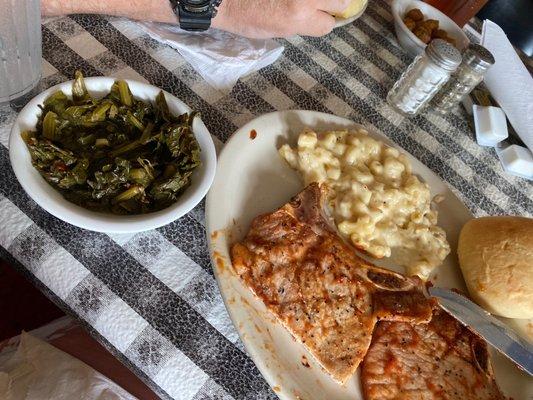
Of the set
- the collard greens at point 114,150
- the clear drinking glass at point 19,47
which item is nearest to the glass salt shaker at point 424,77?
the collard greens at point 114,150

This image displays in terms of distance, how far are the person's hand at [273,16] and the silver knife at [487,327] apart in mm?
1055

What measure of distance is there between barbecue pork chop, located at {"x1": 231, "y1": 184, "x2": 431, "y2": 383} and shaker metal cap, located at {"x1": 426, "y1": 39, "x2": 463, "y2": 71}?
795 millimetres

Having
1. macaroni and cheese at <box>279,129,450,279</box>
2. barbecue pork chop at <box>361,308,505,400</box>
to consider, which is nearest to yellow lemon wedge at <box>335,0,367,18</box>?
macaroni and cheese at <box>279,129,450,279</box>

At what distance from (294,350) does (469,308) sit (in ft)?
1.66

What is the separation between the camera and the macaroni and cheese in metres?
1.37

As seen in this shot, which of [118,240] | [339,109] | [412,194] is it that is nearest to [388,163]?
[412,194]

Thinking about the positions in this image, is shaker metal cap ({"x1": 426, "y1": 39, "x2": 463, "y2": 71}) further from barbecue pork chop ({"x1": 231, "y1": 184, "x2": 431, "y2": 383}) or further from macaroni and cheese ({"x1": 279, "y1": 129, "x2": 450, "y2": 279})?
barbecue pork chop ({"x1": 231, "y1": 184, "x2": 431, "y2": 383})

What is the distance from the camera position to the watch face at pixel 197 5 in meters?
1.55

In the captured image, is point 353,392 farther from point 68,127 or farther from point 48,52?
point 48,52

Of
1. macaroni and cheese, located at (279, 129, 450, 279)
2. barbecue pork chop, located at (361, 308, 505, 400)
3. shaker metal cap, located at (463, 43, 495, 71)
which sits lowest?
barbecue pork chop, located at (361, 308, 505, 400)

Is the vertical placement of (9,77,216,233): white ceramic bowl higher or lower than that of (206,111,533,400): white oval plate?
higher

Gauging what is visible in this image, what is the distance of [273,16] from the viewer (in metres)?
1.72

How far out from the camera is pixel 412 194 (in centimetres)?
147

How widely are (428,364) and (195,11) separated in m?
1.27
